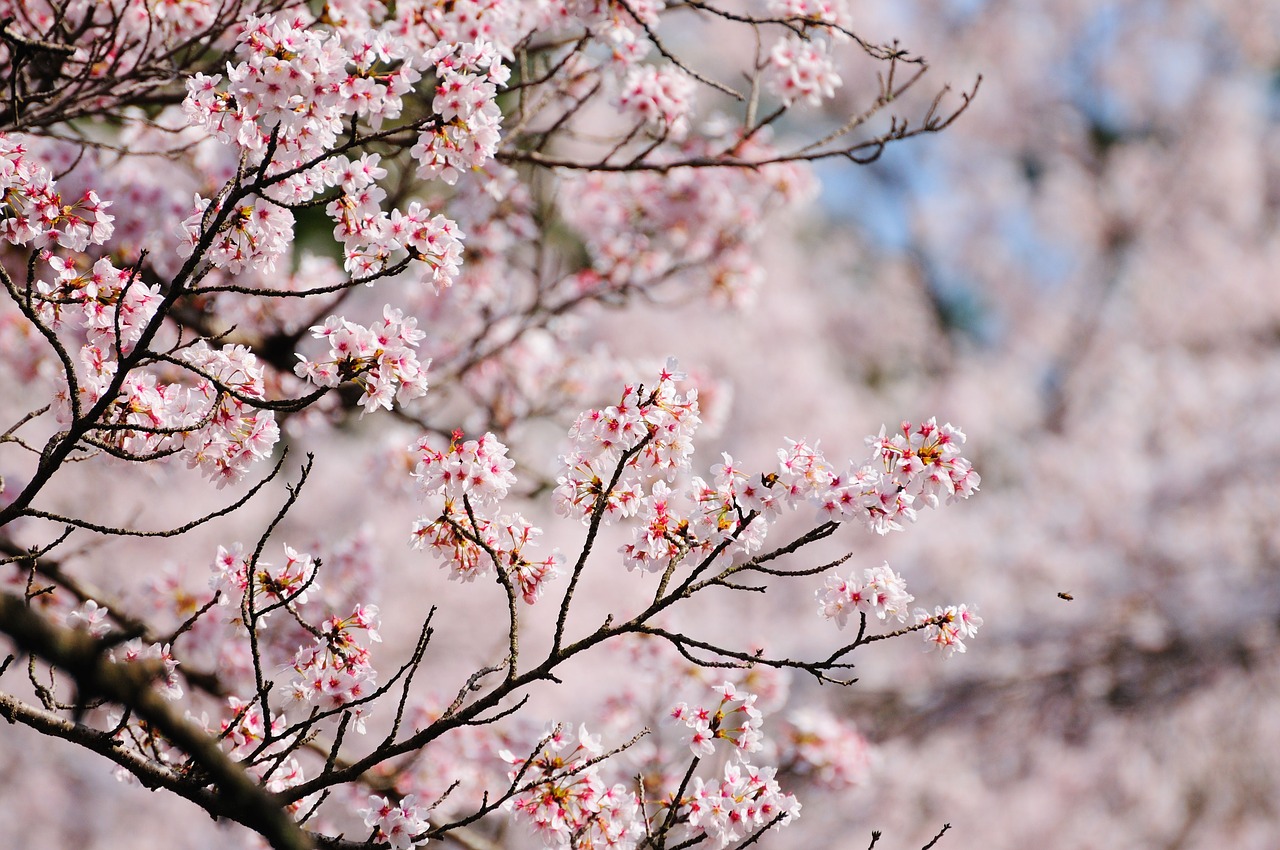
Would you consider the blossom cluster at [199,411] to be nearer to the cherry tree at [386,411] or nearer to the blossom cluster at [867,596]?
the cherry tree at [386,411]

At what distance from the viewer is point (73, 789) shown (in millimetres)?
10359

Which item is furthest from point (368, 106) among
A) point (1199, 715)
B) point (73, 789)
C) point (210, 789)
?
point (73, 789)

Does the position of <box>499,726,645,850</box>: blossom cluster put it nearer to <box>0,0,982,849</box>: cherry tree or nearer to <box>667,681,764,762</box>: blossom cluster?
<box>0,0,982,849</box>: cherry tree

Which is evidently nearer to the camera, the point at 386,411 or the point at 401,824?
the point at 401,824

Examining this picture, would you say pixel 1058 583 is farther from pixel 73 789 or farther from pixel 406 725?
pixel 73 789

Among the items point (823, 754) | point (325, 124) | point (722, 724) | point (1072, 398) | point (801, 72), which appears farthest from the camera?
point (1072, 398)

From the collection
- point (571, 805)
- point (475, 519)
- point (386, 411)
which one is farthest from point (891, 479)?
point (386, 411)

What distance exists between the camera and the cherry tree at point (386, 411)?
7.44 ft

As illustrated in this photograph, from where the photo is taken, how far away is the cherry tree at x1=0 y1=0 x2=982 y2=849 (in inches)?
89.3

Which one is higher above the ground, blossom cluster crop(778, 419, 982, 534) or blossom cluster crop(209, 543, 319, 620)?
blossom cluster crop(209, 543, 319, 620)

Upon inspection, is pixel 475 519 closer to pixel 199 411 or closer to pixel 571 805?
pixel 199 411

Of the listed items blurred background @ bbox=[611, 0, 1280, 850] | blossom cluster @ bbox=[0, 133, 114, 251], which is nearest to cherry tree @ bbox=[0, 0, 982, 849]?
blossom cluster @ bbox=[0, 133, 114, 251]

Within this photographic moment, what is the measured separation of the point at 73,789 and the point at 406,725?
21.5 feet

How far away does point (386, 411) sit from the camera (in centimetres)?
347
